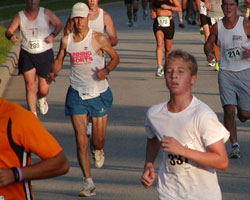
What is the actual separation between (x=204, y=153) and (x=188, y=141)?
7.7 inches

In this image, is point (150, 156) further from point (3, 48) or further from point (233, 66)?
point (3, 48)

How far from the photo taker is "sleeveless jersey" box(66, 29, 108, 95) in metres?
8.16

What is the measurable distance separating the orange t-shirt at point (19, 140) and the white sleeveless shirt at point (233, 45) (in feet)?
18.2

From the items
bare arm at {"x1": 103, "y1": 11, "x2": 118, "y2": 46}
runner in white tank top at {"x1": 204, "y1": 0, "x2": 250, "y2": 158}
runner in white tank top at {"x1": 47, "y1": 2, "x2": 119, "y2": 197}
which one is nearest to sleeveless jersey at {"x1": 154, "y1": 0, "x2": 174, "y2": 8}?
bare arm at {"x1": 103, "y1": 11, "x2": 118, "y2": 46}

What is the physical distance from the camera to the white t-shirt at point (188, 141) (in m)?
4.82

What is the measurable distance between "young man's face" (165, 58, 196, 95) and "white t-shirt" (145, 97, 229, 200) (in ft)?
0.42

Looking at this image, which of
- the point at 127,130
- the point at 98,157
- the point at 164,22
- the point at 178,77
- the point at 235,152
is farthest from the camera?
the point at 164,22

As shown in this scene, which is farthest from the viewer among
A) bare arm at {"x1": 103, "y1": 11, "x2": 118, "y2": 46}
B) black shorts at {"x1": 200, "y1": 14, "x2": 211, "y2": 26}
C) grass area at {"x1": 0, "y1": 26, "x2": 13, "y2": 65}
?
grass area at {"x1": 0, "y1": 26, "x2": 13, "y2": 65}

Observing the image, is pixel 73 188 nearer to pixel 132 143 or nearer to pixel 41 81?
pixel 132 143

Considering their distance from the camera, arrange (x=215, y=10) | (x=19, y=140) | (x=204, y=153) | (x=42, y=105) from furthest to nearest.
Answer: (x=215, y=10) → (x=42, y=105) → (x=204, y=153) → (x=19, y=140)

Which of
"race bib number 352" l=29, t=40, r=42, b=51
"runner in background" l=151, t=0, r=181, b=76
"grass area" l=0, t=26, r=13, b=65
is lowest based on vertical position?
"grass area" l=0, t=26, r=13, b=65

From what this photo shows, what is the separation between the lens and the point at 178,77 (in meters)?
4.83

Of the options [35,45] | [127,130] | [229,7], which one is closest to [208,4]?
[35,45]

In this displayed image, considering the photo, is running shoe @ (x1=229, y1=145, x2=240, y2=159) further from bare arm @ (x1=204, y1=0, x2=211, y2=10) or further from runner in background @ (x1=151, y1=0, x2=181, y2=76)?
bare arm @ (x1=204, y1=0, x2=211, y2=10)
